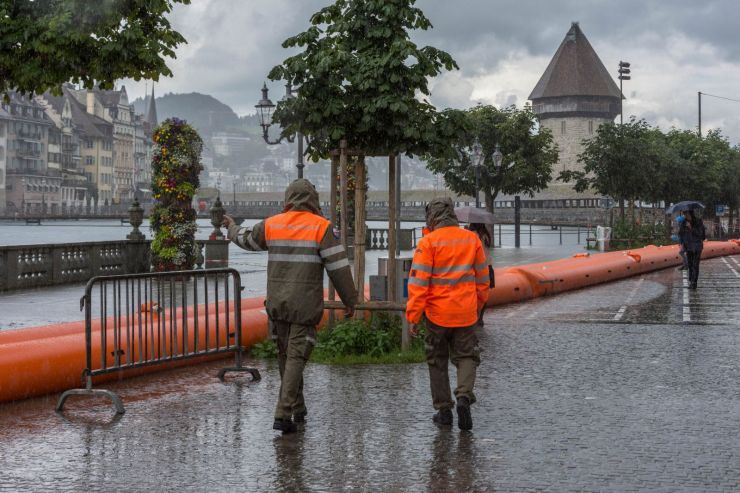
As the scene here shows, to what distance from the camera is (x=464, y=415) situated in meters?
8.10

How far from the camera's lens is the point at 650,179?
179 feet

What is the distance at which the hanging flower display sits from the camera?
26828 mm

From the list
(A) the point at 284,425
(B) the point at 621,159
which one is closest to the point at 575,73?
(B) the point at 621,159

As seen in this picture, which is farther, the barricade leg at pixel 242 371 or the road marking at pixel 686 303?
the road marking at pixel 686 303

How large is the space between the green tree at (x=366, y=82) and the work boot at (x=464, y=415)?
5115mm

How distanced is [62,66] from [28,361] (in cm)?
577

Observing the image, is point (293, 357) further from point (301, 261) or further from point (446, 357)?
point (446, 357)

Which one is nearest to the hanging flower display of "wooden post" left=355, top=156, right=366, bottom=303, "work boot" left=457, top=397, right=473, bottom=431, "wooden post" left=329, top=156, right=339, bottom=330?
"wooden post" left=329, top=156, right=339, bottom=330

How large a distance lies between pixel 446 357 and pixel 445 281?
1.82ft

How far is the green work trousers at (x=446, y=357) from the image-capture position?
8.34m

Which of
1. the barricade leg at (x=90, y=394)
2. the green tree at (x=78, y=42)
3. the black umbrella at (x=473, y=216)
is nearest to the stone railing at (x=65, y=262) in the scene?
the green tree at (x=78, y=42)

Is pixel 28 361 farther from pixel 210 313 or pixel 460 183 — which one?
pixel 460 183

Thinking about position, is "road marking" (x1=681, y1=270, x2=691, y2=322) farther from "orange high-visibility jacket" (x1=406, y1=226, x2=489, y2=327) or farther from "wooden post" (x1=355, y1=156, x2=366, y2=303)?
"orange high-visibility jacket" (x1=406, y1=226, x2=489, y2=327)

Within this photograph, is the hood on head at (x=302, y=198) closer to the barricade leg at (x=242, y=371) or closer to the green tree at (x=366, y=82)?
the barricade leg at (x=242, y=371)
